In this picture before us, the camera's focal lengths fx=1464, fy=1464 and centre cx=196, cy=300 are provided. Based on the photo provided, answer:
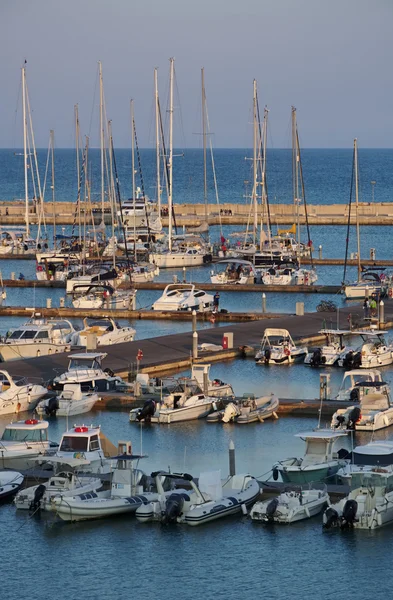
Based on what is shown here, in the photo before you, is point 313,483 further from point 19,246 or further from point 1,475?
point 19,246

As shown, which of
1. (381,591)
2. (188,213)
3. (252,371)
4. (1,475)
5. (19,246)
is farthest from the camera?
(188,213)

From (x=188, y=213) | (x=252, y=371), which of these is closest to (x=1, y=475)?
(x=252, y=371)

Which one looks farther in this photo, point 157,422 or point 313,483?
point 157,422

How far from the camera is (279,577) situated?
91.9 feet

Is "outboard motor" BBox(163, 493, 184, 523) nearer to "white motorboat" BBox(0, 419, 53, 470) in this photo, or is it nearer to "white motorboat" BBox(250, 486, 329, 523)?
"white motorboat" BBox(250, 486, 329, 523)

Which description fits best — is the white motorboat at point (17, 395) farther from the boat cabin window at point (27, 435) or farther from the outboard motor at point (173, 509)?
the outboard motor at point (173, 509)

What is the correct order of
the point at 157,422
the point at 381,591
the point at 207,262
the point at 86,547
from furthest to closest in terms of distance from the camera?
the point at 207,262, the point at 157,422, the point at 86,547, the point at 381,591

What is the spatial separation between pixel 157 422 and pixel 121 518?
29.8ft

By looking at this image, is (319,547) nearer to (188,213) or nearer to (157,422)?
(157,422)

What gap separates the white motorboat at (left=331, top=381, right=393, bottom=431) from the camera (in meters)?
37.9

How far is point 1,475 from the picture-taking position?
3250 cm

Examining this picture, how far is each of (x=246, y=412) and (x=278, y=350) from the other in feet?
30.6

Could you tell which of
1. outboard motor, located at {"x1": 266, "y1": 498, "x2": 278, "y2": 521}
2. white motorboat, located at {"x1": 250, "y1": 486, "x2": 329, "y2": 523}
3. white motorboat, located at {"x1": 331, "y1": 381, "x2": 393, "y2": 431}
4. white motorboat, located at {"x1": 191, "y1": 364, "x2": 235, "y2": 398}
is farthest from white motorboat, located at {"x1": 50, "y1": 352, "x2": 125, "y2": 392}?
outboard motor, located at {"x1": 266, "y1": 498, "x2": 278, "y2": 521}

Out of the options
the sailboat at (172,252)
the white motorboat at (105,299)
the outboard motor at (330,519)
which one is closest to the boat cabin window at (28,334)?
the white motorboat at (105,299)
